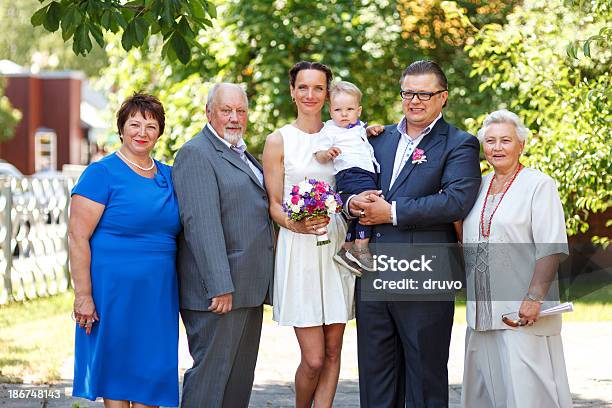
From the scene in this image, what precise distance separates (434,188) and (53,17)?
2716 mm

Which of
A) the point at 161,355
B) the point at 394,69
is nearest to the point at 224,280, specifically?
the point at 161,355

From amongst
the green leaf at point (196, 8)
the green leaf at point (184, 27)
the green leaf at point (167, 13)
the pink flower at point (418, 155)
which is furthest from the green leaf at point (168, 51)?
the pink flower at point (418, 155)

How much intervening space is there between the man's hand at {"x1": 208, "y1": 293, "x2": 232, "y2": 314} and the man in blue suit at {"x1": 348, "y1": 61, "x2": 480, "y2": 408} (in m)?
0.75

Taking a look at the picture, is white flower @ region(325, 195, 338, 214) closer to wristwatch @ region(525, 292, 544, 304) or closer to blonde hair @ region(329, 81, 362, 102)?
blonde hair @ region(329, 81, 362, 102)

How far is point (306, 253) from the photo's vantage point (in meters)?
5.83

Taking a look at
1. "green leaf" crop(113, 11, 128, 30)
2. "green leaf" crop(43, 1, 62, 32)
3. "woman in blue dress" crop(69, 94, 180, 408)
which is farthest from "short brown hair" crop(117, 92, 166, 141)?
"green leaf" crop(43, 1, 62, 32)

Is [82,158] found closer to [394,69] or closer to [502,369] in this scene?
[394,69]

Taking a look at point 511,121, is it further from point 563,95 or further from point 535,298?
point 563,95

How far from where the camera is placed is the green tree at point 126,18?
6295mm

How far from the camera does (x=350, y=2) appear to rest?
14.7 m

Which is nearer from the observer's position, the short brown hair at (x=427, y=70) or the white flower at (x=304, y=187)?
the white flower at (x=304, y=187)

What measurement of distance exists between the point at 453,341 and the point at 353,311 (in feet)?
15.1

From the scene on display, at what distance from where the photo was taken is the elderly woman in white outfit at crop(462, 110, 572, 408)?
17.7ft

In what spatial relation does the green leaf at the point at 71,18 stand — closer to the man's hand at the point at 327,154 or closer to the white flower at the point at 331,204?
the man's hand at the point at 327,154
